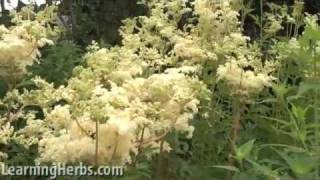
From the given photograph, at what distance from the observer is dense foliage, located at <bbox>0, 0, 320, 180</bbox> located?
83.6 inches

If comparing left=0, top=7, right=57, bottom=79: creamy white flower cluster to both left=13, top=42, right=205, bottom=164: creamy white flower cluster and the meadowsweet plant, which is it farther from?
left=13, top=42, right=205, bottom=164: creamy white flower cluster

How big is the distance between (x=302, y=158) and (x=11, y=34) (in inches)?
38.9

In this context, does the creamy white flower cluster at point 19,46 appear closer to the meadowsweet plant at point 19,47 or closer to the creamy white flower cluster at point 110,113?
the meadowsweet plant at point 19,47

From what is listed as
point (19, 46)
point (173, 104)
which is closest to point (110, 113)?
point (173, 104)

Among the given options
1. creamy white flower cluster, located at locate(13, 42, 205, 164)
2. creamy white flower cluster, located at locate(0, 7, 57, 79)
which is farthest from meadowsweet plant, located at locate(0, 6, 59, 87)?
creamy white flower cluster, located at locate(13, 42, 205, 164)

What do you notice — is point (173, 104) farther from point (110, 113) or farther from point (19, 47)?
point (19, 47)

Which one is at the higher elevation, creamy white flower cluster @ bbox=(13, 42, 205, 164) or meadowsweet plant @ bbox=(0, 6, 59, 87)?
meadowsweet plant @ bbox=(0, 6, 59, 87)

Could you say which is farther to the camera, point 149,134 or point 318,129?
point 318,129

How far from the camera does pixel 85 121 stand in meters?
2.11

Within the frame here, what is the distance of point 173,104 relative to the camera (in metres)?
2.18

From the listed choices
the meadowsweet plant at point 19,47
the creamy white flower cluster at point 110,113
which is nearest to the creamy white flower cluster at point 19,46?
the meadowsweet plant at point 19,47

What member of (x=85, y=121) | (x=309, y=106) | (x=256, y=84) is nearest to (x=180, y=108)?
(x=85, y=121)

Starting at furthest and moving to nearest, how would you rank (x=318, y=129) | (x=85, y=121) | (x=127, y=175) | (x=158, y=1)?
(x=158, y=1)
(x=318, y=129)
(x=127, y=175)
(x=85, y=121)

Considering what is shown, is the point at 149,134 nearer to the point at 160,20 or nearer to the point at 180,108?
the point at 180,108
